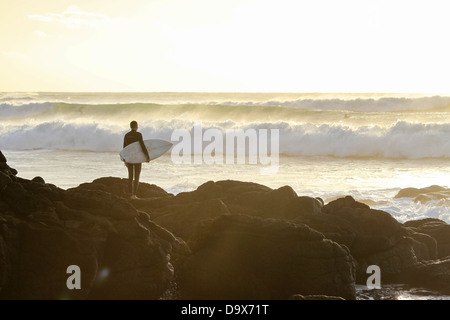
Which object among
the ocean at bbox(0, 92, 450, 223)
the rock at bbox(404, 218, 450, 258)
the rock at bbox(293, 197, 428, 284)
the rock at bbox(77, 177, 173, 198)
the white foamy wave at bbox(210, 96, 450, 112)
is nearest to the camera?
the rock at bbox(293, 197, 428, 284)


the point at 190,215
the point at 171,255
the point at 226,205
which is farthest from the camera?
the point at 226,205

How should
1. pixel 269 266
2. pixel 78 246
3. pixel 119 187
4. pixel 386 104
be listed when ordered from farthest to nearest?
pixel 386 104 < pixel 119 187 < pixel 269 266 < pixel 78 246

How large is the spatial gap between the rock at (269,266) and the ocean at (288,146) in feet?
20.9

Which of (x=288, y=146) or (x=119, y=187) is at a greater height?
(x=119, y=187)

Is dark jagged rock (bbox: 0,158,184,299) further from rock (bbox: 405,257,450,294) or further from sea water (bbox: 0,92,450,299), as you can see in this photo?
rock (bbox: 405,257,450,294)

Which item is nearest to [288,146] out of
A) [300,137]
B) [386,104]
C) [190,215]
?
[300,137]

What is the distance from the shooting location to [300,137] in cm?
3828

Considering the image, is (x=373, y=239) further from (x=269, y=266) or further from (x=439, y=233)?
(x=269, y=266)

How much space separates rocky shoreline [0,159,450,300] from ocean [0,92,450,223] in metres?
4.95

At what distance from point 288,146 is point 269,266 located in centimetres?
2858

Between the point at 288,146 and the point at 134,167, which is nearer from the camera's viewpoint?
the point at 134,167

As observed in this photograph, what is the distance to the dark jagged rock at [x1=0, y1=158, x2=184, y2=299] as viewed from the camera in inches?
321

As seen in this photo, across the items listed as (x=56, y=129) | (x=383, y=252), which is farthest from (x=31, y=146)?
(x=383, y=252)

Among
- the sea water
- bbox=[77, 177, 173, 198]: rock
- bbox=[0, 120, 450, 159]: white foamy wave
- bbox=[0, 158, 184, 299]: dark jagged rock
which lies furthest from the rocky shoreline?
bbox=[0, 120, 450, 159]: white foamy wave
